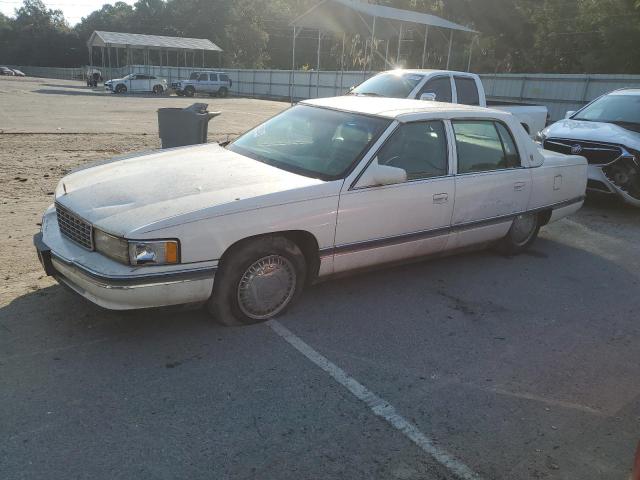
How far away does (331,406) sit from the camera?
3.07 m

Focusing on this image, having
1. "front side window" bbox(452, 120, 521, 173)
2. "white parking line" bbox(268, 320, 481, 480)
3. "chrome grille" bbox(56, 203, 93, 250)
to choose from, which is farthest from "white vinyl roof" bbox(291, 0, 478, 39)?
"white parking line" bbox(268, 320, 481, 480)

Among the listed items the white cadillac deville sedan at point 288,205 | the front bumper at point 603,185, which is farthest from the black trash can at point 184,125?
the front bumper at point 603,185

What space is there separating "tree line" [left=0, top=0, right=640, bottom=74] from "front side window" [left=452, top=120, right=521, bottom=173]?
78.1 ft

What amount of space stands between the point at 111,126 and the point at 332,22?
13.1 meters

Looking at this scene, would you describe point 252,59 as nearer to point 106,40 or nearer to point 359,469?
point 106,40

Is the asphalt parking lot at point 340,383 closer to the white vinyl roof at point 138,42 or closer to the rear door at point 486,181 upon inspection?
the rear door at point 486,181

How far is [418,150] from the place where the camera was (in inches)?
181

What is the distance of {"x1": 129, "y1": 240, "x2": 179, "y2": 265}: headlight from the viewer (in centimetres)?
324

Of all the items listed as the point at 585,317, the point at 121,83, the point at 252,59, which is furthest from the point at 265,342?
the point at 252,59

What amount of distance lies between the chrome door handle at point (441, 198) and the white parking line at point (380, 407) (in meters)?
1.73

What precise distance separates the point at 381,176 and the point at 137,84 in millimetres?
39347

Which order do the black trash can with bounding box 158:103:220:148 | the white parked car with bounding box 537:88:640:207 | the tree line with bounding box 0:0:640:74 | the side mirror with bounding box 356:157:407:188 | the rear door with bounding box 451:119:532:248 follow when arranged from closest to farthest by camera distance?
the side mirror with bounding box 356:157:407:188, the rear door with bounding box 451:119:532:248, the white parked car with bounding box 537:88:640:207, the black trash can with bounding box 158:103:220:148, the tree line with bounding box 0:0:640:74

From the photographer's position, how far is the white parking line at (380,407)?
267 centimetres

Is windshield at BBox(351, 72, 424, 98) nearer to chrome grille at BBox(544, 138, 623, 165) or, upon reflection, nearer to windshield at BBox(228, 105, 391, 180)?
chrome grille at BBox(544, 138, 623, 165)
